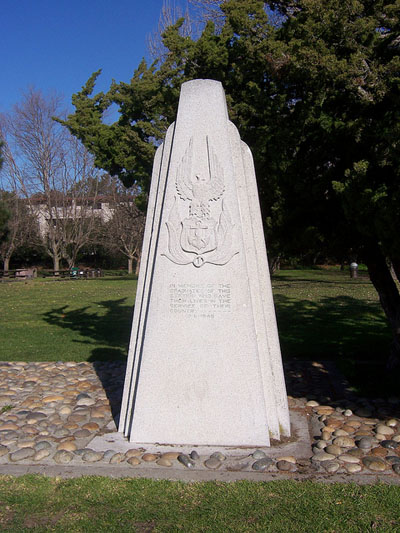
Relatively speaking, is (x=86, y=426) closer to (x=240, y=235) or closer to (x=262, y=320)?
(x=262, y=320)

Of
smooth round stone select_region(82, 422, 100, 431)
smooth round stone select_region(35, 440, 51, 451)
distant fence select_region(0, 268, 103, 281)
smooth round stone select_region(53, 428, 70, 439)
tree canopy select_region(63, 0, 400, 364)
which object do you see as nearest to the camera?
smooth round stone select_region(35, 440, 51, 451)

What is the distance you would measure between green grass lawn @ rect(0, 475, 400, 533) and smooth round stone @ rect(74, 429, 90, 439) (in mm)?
924

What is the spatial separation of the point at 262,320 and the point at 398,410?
6.59 ft

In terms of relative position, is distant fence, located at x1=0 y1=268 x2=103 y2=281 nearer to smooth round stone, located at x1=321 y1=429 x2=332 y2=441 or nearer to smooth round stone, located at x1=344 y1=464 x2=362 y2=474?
smooth round stone, located at x1=321 y1=429 x2=332 y2=441

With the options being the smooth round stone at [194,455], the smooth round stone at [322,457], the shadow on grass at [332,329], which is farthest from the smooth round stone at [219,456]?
the shadow on grass at [332,329]

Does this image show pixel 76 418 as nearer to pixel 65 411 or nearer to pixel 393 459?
pixel 65 411

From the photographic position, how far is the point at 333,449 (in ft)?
14.4

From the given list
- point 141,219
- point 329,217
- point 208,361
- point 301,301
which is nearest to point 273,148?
point 329,217

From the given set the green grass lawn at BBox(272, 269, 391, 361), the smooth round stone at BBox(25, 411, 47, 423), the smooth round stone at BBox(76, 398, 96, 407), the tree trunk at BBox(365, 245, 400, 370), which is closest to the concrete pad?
the smooth round stone at BBox(25, 411, 47, 423)

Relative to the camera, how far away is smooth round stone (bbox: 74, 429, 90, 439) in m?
4.80

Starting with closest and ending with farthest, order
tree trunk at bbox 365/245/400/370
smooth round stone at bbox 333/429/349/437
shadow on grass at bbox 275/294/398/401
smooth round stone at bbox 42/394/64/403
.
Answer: smooth round stone at bbox 333/429/349/437, smooth round stone at bbox 42/394/64/403, shadow on grass at bbox 275/294/398/401, tree trunk at bbox 365/245/400/370

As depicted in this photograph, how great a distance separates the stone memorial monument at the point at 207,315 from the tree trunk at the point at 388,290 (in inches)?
110

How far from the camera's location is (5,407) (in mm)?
5734

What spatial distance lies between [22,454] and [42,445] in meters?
0.21
